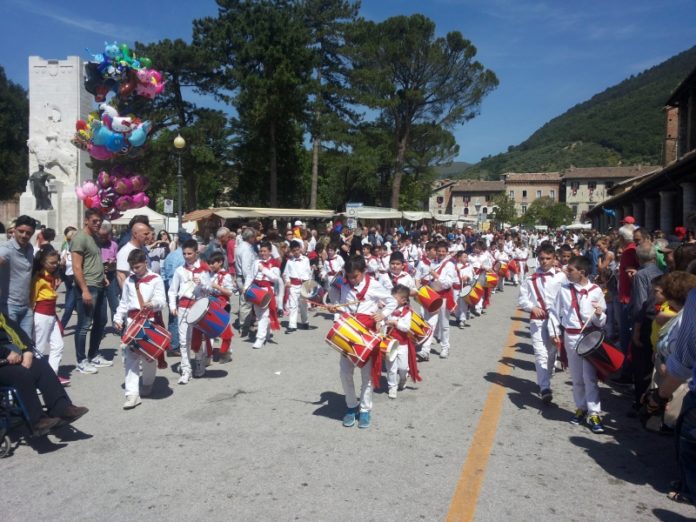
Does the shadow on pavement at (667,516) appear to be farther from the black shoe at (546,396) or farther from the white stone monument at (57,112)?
the white stone monument at (57,112)

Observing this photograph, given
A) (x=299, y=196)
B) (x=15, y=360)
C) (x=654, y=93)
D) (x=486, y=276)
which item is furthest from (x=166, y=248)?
(x=654, y=93)

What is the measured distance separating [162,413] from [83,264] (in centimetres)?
269

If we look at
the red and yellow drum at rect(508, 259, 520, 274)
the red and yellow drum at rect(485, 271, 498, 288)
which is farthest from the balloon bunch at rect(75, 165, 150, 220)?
the red and yellow drum at rect(508, 259, 520, 274)

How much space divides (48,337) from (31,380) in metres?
1.61

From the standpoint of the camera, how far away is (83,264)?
296 inches

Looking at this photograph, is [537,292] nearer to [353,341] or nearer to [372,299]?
[372,299]

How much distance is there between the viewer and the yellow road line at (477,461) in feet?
12.8

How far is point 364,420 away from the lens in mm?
5512

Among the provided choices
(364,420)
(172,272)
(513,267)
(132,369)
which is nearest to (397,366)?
(364,420)

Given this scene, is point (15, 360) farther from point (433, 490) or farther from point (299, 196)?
point (299, 196)

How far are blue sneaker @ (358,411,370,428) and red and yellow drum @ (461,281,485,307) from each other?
5.62 meters

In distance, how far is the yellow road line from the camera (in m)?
3.90

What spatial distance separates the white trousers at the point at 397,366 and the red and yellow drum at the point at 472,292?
431 cm

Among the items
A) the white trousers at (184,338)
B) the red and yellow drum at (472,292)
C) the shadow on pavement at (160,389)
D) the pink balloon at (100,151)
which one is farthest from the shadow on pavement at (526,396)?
the pink balloon at (100,151)
